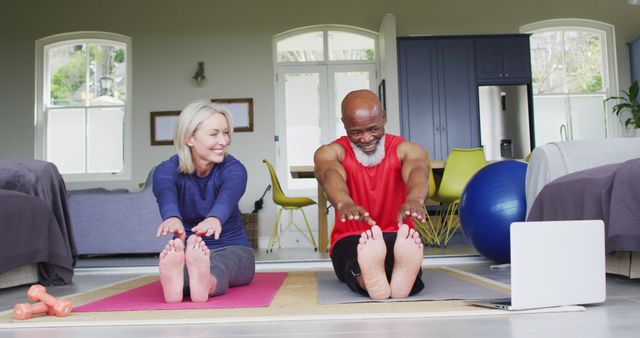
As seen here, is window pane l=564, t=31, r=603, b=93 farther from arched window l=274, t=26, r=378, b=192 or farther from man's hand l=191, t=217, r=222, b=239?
man's hand l=191, t=217, r=222, b=239

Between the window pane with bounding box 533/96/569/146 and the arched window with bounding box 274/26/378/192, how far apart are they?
2276mm

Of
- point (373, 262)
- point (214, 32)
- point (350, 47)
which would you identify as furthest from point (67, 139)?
point (373, 262)

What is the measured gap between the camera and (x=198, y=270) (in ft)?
6.57

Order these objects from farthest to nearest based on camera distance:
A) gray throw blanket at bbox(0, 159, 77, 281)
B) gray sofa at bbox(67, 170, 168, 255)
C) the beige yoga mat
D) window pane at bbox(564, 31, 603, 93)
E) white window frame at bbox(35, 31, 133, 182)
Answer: window pane at bbox(564, 31, 603, 93), white window frame at bbox(35, 31, 133, 182), gray sofa at bbox(67, 170, 168, 255), gray throw blanket at bbox(0, 159, 77, 281), the beige yoga mat

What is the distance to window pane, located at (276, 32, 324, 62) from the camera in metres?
8.20

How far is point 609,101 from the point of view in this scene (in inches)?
324

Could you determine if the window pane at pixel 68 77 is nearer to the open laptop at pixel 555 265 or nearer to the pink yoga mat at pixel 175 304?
the pink yoga mat at pixel 175 304

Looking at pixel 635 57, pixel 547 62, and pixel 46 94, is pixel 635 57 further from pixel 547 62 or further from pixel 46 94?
pixel 46 94

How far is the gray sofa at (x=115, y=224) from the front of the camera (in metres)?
5.30

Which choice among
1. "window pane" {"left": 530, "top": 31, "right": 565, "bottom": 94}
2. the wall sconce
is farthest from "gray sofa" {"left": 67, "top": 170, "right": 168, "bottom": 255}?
"window pane" {"left": 530, "top": 31, "right": 565, "bottom": 94}

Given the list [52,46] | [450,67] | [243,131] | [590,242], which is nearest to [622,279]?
[590,242]

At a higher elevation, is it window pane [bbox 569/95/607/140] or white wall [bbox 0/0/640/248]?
white wall [bbox 0/0/640/248]

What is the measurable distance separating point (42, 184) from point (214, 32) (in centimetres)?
545

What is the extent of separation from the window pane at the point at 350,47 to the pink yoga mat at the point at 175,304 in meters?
5.87
